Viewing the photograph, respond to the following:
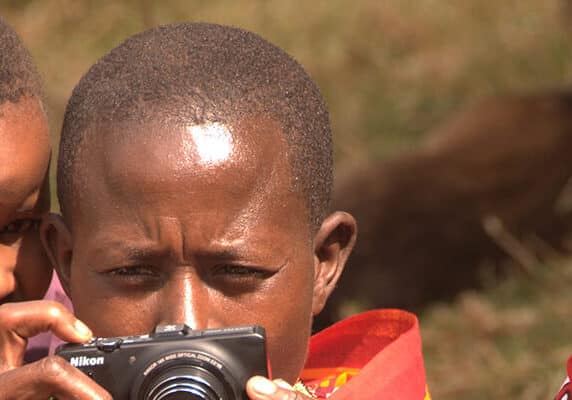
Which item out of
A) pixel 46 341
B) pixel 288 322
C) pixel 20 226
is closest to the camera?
pixel 288 322

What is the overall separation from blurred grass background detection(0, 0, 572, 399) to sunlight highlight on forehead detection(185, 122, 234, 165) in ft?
7.85

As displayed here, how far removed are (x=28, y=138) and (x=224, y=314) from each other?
1.56ft

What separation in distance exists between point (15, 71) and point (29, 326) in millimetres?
509

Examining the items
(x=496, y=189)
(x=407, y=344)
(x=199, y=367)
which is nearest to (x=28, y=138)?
(x=199, y=367)

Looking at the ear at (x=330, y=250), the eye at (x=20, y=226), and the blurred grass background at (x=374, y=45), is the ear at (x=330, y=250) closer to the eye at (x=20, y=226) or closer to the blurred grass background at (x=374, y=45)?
the eye at (x=20, y=226)

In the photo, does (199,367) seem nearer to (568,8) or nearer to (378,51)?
(568,8)

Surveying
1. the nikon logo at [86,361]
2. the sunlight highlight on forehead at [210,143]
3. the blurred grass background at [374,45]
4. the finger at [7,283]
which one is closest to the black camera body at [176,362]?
the nikon logo at [86,361]

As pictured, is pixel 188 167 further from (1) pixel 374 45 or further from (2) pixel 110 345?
(1) pixel 374 45

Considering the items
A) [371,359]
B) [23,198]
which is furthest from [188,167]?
[371,359]

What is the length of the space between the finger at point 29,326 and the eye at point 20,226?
0.31 meters

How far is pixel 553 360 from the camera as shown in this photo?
12.1 feet

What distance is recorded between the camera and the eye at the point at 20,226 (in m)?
2.30

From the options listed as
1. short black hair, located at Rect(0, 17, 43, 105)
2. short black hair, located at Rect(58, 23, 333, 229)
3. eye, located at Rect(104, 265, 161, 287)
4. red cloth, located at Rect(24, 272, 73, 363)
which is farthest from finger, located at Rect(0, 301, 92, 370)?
red cloth, located at Rect(24, 272, 73, 363)

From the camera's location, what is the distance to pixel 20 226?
2.32 metres
